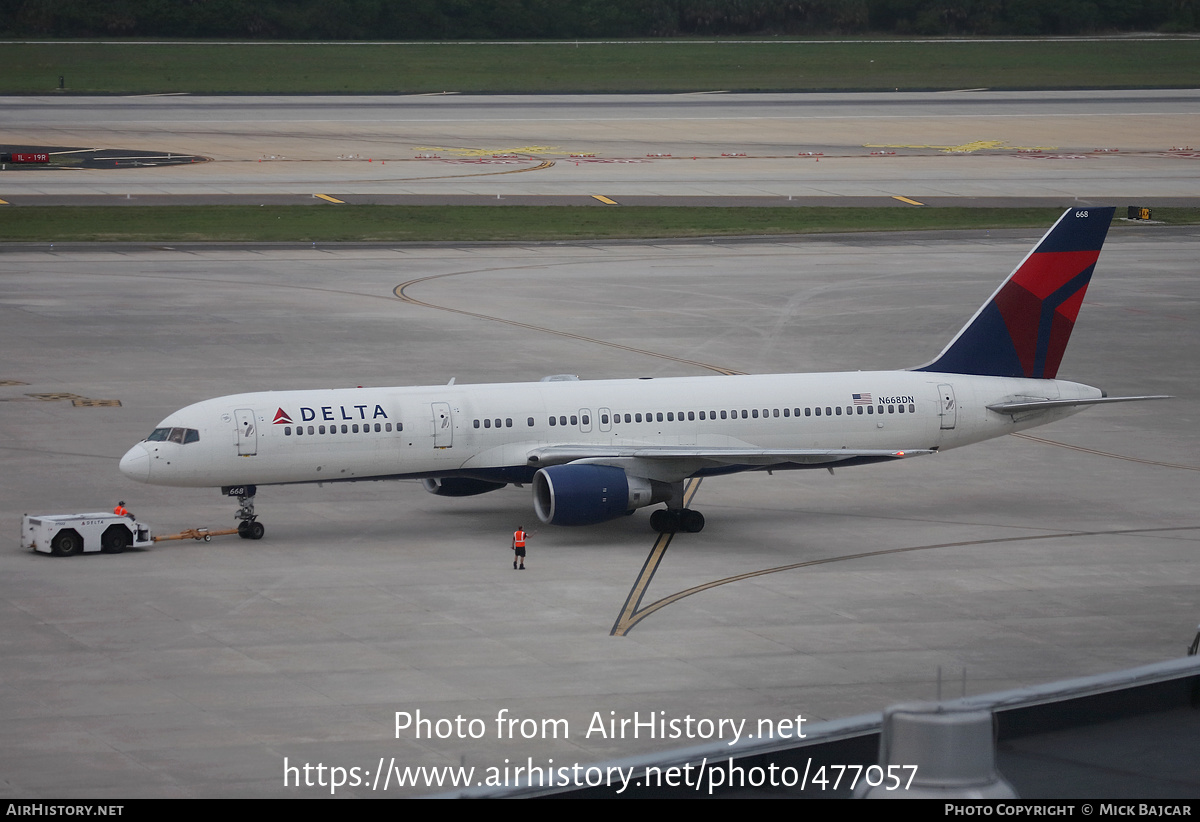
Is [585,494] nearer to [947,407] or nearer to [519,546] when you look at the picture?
[519,546]

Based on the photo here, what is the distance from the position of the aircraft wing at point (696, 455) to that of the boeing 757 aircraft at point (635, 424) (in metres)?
0.06

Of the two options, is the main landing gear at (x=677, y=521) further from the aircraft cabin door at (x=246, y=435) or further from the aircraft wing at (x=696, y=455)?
the aircraft cabin door at (x=246, y=435)

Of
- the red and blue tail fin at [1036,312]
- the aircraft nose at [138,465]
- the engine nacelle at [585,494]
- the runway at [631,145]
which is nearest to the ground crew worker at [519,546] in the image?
the engine nacelle at [585,494]

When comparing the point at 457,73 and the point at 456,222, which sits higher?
the point at 457,73

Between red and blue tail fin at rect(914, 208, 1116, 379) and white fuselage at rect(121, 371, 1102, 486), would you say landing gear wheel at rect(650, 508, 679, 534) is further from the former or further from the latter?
red and blue tail fin at rect(914, 208, 1116, 379)

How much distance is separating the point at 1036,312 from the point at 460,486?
1803cm

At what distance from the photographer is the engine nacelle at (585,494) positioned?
41.4m

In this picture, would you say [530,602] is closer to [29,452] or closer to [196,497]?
[196,497]

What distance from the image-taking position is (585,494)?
4153 cm

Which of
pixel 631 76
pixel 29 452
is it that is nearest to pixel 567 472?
pixel 29 452

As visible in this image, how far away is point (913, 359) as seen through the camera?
68.6 metres

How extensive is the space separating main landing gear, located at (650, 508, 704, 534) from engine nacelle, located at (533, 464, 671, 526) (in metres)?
1.40

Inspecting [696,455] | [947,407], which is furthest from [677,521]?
[947,407]

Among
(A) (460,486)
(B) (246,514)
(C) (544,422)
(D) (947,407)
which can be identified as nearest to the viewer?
(B) (246,514)
